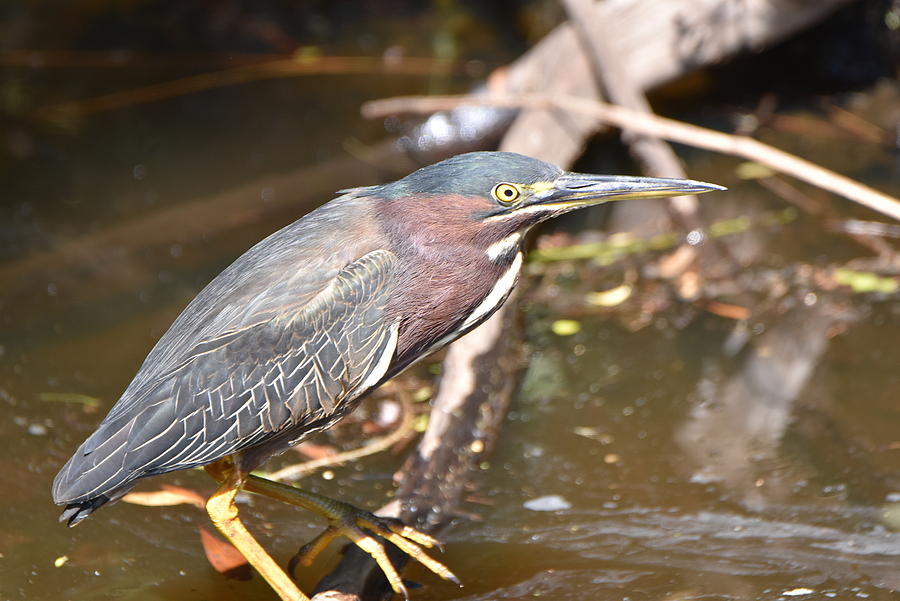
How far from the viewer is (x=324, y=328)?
10.2 ft

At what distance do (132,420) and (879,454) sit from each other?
279 centimetres

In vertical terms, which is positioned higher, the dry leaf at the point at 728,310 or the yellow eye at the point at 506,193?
the dry leaf at the point at 728,310

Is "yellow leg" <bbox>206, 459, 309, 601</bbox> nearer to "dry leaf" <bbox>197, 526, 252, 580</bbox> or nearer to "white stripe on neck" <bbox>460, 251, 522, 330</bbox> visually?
"dry leaf" <bbox>197, 526, 252, 580</bbox>

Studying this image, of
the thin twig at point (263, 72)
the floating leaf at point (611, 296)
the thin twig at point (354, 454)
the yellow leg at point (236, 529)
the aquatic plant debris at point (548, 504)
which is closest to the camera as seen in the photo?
the yellow leg at point (236, 529)

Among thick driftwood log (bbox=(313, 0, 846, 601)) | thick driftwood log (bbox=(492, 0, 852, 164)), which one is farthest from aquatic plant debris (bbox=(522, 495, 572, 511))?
thick driftwood log (bbox=(492, 0, 852, 164))

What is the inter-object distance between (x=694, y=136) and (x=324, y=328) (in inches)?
91.1

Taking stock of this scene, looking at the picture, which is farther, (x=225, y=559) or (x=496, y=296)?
(x=225, y=559)

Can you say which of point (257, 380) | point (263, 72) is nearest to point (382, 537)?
point (257, 380)

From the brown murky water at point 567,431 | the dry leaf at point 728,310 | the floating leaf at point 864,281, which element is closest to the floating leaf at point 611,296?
the brown murky water at point 567,431

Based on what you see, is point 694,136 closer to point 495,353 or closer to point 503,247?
point 495,353

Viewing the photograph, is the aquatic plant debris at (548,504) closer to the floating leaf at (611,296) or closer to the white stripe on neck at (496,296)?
the white stripe on neck at (496,296)

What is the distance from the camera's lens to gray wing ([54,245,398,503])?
3059mm

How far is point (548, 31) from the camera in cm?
823

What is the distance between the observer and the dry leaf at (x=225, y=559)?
11.5 feet
